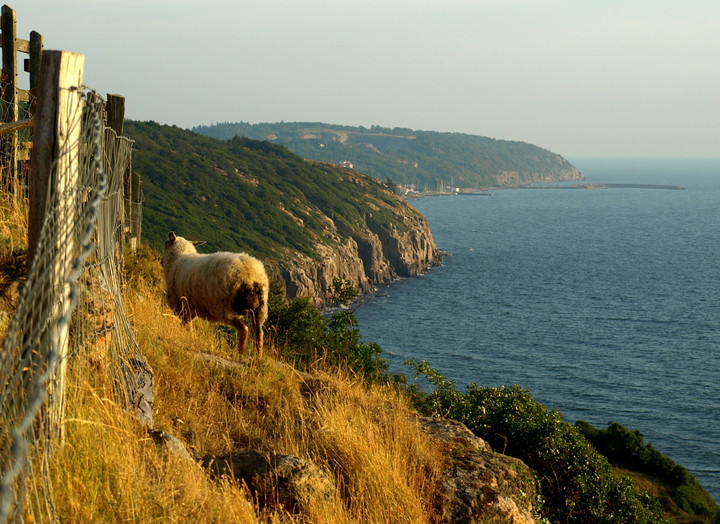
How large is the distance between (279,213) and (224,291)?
9956 cm

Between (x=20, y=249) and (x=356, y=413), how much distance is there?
3.67 meters

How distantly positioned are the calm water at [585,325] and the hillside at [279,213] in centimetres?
763

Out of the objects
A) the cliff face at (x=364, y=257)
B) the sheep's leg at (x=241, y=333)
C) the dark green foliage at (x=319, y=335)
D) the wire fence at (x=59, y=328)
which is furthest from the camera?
the cliff face at (x=364, y=257)

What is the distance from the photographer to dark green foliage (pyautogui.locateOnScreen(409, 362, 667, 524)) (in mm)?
9797

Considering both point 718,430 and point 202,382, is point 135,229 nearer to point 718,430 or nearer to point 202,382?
point 202,382

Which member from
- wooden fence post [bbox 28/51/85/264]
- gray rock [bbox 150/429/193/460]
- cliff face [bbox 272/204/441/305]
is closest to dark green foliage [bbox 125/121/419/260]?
cliff face [bbox 272/204/441/305]

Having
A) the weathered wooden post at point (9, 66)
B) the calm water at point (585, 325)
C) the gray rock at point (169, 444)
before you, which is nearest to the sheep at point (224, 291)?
the weathered wooden post at point (9, 66)

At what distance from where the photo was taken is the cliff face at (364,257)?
293 ft

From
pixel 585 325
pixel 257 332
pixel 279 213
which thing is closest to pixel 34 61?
pixel 257 332

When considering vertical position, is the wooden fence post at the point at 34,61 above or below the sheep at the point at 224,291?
above

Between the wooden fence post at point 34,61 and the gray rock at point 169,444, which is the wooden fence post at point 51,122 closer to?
the gray rock at point 169,444

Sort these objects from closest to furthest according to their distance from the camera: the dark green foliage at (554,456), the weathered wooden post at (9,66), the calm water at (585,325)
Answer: the dark green foliage at (554,456)
the weathered wooden post at (9,66)
the calm water at (585,325)

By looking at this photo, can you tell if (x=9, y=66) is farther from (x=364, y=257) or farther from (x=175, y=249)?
(x=364, y=257)

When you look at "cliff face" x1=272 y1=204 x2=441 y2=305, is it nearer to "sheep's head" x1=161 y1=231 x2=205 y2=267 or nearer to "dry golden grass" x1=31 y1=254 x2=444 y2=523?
"sheep's head" x1=161 y1=231 x2=205 y2=267
